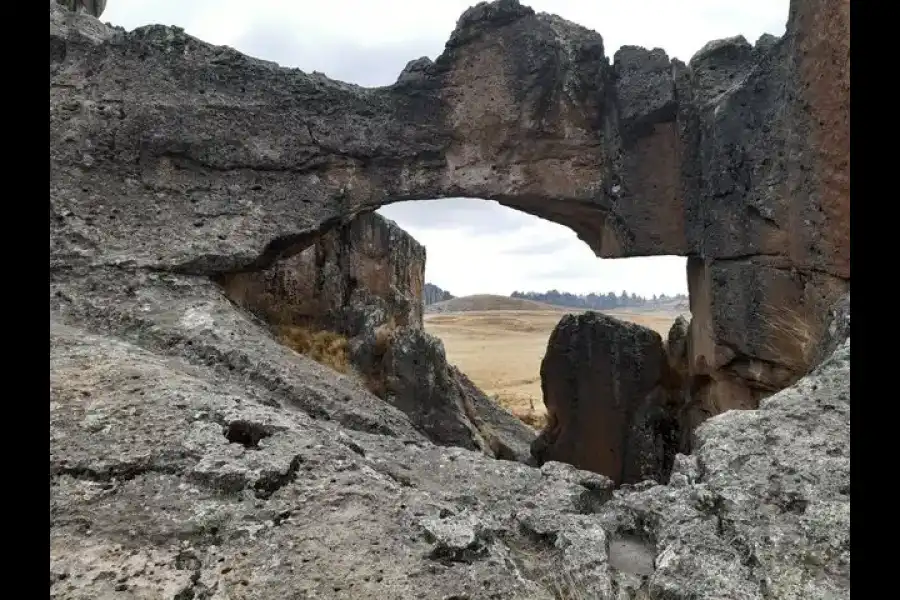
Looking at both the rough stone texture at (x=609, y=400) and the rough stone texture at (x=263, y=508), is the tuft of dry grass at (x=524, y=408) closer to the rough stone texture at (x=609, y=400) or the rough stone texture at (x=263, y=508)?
the rough stone texture at (x=609, y=400)

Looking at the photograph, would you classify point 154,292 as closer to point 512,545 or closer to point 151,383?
point 151,383

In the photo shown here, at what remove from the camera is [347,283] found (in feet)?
34.3

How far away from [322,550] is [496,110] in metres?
5.53

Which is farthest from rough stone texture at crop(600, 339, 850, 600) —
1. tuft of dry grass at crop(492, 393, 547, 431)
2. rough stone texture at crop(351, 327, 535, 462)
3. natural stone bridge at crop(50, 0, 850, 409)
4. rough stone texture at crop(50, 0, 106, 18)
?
rough stone texture at crop(50, 0, 106, 18)

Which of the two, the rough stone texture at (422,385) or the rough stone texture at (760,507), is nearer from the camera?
the rough stone texture at (760,507)

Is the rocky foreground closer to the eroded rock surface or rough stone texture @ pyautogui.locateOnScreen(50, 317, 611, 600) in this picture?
rough stone texture @ pyautogui.locateOnScreen(50, 317, 611, 600)

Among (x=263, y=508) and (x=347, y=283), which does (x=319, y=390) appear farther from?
(x=347, y=283)

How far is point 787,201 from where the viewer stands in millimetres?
5367

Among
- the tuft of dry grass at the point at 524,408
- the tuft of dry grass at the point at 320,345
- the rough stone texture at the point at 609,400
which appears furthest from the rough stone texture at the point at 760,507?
the tuft of dry grass at the point at 524,408

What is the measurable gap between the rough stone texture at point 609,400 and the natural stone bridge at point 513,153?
131 centimetres

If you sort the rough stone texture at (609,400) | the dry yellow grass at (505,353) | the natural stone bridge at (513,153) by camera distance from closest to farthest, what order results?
1. the natural stone bridge at (513,153)
2. the rough stone texture at (609,400)
3. the dry yellow grass at (505,353)

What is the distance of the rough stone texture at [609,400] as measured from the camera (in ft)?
28.1

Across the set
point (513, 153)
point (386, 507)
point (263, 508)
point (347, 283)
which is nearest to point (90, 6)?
point (347, 283)
